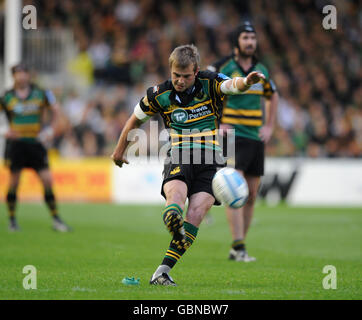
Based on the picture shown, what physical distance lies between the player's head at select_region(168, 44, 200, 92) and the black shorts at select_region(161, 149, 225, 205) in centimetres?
73

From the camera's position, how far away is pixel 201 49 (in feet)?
76.0

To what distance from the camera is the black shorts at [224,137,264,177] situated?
29.1ft

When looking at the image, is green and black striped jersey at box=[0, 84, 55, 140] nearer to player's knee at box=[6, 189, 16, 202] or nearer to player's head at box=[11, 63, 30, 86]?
player's head at box=[11, 63, 30, 86]

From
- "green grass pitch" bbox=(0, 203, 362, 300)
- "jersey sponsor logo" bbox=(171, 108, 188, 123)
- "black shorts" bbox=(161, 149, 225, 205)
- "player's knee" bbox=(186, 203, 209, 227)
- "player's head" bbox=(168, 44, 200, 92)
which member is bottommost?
"green grass pitch" bbox=(0, 203, 362, 300)

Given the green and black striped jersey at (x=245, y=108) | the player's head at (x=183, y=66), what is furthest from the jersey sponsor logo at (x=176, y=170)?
the green and black striped jersey at (x=245, y=108)

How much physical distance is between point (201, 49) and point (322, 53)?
14.0ft

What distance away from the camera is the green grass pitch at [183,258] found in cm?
606

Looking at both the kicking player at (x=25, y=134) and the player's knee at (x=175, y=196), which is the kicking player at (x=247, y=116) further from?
the kicking player at (x=25, y=134)

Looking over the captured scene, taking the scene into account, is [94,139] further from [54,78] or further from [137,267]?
[137,267]

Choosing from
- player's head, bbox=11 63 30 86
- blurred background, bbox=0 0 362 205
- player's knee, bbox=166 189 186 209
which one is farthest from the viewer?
blurred background, bbox=0 0 362 205

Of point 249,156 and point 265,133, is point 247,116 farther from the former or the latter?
point 249,156

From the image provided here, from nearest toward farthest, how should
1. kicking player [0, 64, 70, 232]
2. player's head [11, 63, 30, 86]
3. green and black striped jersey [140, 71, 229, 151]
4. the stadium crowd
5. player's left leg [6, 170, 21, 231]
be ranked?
green and black striped jersey [140, 71, 229, 151] < player's head [11, 63, 30, 86] < kicking player [0, 64, 70, 232] < player's left leg [6, 170, 21, 231] < the stadium crowd

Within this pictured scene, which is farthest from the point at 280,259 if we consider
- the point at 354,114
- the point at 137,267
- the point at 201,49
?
the point at 201,49

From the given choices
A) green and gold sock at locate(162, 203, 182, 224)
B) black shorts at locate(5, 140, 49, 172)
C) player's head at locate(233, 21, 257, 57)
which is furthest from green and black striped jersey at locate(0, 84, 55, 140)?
green and gold sock at locate(162, 203, 182, 224)
